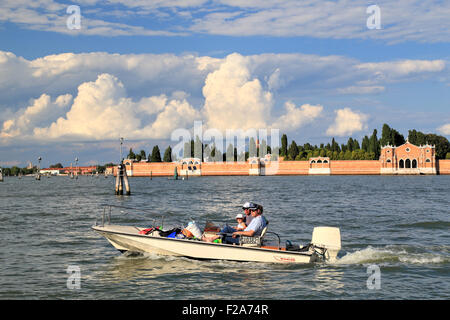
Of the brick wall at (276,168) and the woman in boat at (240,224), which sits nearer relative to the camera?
the woman in boat at (240,224)

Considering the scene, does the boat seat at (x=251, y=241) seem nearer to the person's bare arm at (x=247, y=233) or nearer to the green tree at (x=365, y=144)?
the person's bare arm at (x=247, y=233)

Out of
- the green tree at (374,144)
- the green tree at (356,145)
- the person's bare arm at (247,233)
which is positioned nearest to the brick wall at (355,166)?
the green tree at (374,144)

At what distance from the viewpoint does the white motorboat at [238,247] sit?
11.1 metres

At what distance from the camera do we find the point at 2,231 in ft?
60.2

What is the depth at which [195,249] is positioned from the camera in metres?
11.5

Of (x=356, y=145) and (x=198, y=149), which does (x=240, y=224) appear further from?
(x=198, y=149)

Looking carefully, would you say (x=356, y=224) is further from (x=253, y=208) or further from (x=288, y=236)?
(x=253, y=208)

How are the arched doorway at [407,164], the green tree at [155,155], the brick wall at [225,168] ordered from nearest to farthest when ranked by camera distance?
the arched doorway at [407,164], the brick wall at [225,168], the green tree at [155,155]

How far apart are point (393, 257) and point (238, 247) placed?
165 inches

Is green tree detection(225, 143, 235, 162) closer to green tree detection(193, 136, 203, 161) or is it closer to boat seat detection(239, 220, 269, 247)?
green tree detection(193, 136, 203, 161)

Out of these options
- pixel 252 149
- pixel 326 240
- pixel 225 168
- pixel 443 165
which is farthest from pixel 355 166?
pixel 326 240
